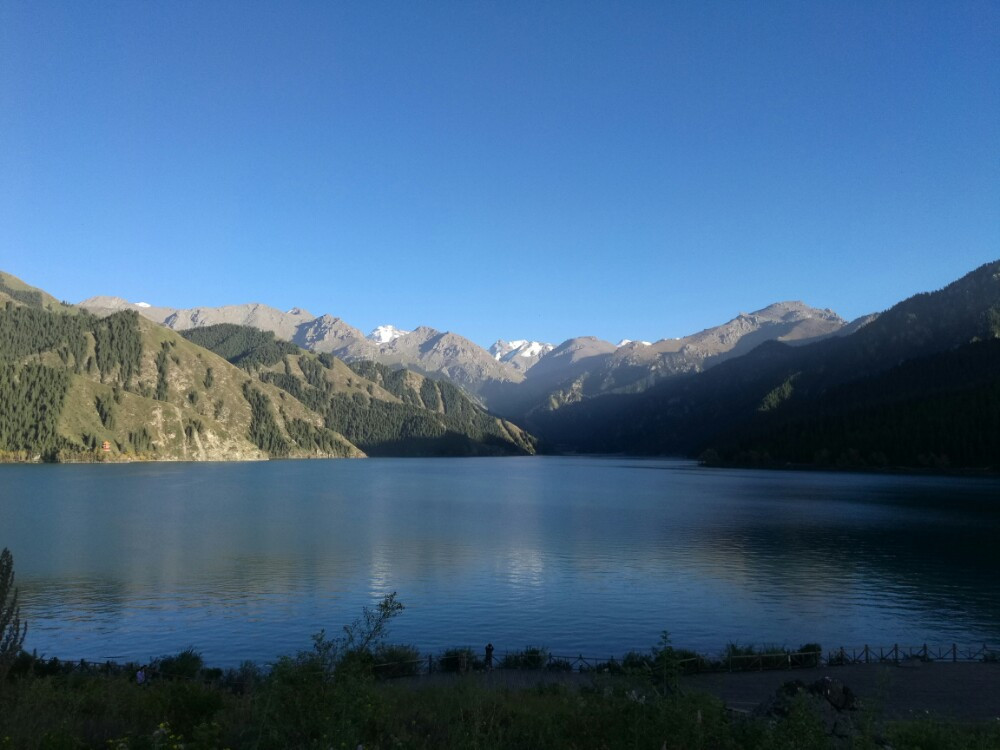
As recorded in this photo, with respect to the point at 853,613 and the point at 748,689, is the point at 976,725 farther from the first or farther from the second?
the point at 853,613

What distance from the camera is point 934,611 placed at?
190 ft

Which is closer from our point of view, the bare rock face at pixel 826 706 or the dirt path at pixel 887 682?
the bare rock face at pixel 826 706

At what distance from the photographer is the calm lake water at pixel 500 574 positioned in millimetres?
49469

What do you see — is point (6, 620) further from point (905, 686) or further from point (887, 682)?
point (905, 686)

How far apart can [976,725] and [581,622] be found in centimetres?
2975

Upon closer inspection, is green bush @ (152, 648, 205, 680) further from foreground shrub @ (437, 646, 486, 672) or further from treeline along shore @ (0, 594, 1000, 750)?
foreground shrub @ (437, 646, 486, 672)

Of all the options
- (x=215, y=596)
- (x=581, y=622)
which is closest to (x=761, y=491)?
(x=581, y=622)

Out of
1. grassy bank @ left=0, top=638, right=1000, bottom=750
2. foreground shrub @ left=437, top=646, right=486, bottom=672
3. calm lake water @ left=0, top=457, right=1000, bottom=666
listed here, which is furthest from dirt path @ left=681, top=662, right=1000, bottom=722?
foreground shrub @ left=437, top=646, right=486, bottom=672

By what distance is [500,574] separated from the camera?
71312mm

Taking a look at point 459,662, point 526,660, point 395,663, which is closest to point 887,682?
point 526,660

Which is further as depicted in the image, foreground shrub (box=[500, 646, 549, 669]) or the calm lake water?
the calm lake water

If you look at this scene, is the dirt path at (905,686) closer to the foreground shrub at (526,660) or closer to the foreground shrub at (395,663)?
the foreground shrub at (526,660)

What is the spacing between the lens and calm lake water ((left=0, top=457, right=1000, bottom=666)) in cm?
4947

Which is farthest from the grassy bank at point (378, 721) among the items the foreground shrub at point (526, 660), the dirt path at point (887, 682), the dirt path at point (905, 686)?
the foreground shrub at point (526, 660)
